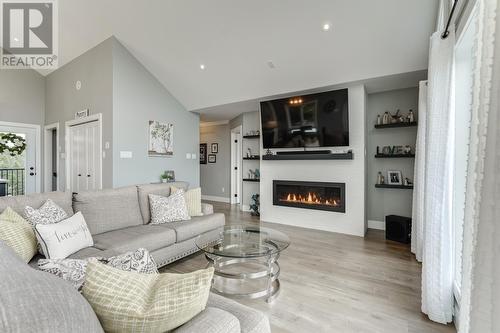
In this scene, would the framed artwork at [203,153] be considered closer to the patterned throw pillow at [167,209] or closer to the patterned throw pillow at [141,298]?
the patterned throw pillow at [167,209]

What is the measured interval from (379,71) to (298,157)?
1.77 meters

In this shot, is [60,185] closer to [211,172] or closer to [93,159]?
[93,159]

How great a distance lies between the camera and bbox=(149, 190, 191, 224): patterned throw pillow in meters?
2.87

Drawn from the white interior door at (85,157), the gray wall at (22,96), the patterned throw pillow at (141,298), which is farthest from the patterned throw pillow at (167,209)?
the gray wall at (22,96)

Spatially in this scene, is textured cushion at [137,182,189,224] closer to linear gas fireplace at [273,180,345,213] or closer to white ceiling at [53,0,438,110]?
linear gas fireplace at [273,180,345,213]

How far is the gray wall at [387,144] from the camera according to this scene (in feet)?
13.3

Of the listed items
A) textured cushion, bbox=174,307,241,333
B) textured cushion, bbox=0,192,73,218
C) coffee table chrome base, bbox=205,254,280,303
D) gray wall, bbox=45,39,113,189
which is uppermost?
gray wall, bbox=45,39,113,189

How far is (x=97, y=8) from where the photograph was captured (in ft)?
12.6

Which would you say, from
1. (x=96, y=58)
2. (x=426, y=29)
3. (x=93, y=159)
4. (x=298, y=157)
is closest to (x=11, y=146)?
(x=93, y=159)

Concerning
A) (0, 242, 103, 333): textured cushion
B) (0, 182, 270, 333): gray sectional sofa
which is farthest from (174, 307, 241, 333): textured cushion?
(0, 242, 103, 333): textured cushion

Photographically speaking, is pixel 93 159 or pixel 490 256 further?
pixel 93 159

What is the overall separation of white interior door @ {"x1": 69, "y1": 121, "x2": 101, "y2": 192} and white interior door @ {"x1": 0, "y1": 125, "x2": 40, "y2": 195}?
59.0 inches

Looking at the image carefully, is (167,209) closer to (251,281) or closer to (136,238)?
(136,238)

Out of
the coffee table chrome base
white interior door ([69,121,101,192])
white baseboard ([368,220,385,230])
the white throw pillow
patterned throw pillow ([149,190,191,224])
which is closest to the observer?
the white throw pillow
